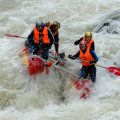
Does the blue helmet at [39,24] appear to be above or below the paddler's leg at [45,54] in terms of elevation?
above

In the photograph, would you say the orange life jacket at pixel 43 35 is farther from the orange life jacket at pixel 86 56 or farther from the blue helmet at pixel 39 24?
the orange life jacket at pixel 86 56

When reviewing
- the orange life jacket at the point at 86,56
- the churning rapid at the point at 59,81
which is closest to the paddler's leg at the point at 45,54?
the churning rapid at the point at 59,81

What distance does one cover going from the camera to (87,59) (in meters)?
7.84

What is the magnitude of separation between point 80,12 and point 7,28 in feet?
11.4

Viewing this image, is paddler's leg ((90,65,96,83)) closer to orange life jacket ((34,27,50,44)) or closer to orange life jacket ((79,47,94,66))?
orange life jacket ((79,47,94,66))

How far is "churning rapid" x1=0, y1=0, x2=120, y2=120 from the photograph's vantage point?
7516 millimetres

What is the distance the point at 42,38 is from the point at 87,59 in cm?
128

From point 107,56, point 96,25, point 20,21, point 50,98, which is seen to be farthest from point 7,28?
point 50,98

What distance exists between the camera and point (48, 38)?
830 centimetres

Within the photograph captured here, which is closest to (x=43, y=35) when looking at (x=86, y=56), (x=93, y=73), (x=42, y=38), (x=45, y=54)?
(x=42, y=38)

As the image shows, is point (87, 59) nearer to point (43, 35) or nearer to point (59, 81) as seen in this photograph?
point (59, 81)

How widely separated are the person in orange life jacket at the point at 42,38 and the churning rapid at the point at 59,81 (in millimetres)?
600

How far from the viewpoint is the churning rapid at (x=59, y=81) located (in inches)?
296

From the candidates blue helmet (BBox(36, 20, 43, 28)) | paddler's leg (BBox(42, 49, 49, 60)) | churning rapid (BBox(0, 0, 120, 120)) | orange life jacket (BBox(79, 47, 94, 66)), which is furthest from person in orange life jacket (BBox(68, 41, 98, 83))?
blue helmet (BBox(36, 20, 43, 28))
